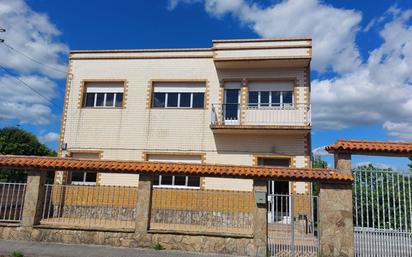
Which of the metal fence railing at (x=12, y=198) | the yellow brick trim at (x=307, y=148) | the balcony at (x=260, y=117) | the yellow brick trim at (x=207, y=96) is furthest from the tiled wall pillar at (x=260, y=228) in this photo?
the yellow brick trim at (x=207, y=96)

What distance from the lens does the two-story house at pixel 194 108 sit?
48.1 feet

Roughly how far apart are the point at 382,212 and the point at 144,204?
20.7 ft

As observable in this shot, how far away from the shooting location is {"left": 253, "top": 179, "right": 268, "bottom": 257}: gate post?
28.4 ft

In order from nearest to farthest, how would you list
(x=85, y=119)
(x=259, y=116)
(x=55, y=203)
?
(x=55, y=203) < (x=259, y=116) < (x=85, y=119)

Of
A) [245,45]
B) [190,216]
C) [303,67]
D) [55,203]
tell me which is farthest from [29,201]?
[303,67]

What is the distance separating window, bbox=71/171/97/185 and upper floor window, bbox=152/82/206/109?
14.5 feet

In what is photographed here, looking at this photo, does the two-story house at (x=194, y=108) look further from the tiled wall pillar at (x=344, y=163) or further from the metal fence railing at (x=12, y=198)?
the metal fence railing at (x=12, y=198)

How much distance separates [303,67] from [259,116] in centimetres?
300

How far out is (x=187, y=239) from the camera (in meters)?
8.96

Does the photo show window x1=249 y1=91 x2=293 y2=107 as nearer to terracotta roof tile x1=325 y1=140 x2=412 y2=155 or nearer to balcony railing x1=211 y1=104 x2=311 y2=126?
balcony railing x1=211 y1=104 x2=311 y2=126

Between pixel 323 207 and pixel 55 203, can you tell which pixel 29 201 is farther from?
pixel 323 207

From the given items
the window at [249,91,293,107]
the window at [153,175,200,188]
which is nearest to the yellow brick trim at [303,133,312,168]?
the window at [249,91,293,107]

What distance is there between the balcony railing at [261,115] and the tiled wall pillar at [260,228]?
20.2ft

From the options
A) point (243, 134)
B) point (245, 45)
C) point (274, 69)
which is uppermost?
point (245, 45)
